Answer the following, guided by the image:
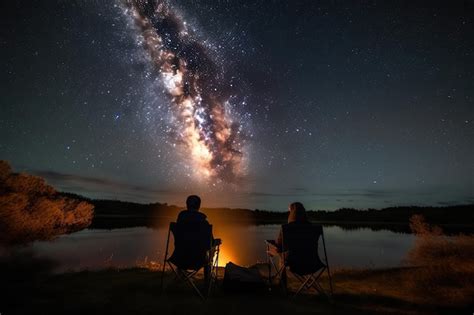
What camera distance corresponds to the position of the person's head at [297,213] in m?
4.40

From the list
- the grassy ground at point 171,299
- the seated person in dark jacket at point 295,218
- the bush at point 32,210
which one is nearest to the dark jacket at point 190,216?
the grassy ground at point 171,299

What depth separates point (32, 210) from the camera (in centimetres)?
1148

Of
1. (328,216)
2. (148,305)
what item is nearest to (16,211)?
(148,305)

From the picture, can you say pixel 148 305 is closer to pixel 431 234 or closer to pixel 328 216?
pixel 431 234

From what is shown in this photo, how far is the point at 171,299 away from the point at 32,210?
10.6 metres

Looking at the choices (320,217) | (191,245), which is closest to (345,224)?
(320,217)

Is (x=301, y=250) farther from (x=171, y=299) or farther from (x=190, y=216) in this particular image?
(x=171, y=299)

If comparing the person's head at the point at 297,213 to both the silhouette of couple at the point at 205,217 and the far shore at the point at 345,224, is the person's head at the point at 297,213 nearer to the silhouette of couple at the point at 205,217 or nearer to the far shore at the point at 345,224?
the silhouette of couple at the point at 205,217

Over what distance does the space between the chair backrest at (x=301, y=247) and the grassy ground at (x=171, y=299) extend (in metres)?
0.42

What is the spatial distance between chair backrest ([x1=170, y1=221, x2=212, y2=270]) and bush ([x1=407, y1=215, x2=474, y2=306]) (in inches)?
127

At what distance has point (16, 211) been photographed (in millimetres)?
10789

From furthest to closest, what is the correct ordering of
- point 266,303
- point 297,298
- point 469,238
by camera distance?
point 469,238 < point 297,298 < point 266,303

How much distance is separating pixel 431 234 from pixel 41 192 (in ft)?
44.6

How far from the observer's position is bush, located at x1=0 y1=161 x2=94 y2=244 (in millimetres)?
10719
